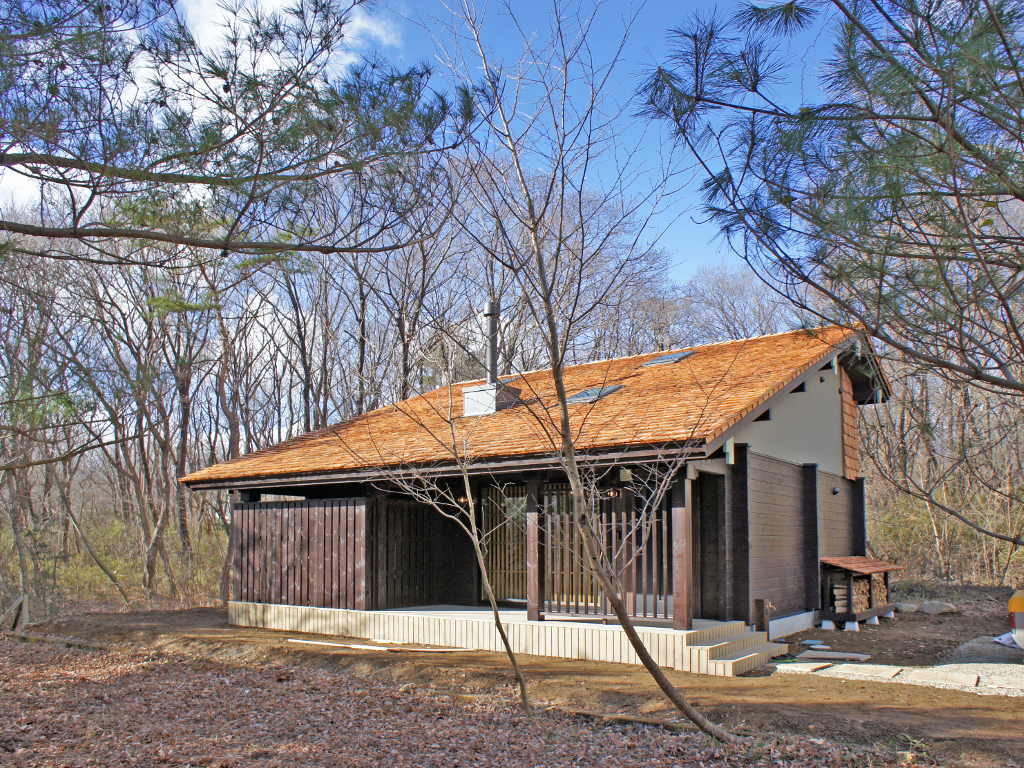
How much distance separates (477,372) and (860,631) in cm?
882

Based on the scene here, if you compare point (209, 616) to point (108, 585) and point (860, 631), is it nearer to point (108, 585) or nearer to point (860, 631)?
point (108, 585)

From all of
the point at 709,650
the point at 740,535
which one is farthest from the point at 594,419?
the point at 709,650

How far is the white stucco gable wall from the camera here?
32.9ft

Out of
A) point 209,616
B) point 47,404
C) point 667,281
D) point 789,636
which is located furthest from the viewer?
point 667,281

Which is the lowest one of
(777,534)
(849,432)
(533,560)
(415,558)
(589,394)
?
(415,558)

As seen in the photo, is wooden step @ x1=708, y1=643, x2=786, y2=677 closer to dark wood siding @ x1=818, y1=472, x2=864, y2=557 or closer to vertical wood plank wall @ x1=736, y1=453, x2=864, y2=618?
vertical wood plank wall @ x1=736, y1=453, x2=864, y2=618

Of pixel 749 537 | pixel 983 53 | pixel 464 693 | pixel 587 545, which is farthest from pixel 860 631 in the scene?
pixel 983 53

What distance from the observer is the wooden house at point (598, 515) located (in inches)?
324

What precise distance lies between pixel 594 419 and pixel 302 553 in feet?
15.5

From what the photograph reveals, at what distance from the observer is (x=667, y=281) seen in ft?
74.5

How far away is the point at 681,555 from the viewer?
26.1 feet

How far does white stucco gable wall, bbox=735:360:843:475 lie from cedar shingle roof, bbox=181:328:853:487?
67 centimetres

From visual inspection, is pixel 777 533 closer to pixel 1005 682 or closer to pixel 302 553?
pixel 1005 682

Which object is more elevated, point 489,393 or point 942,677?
point 489,393
